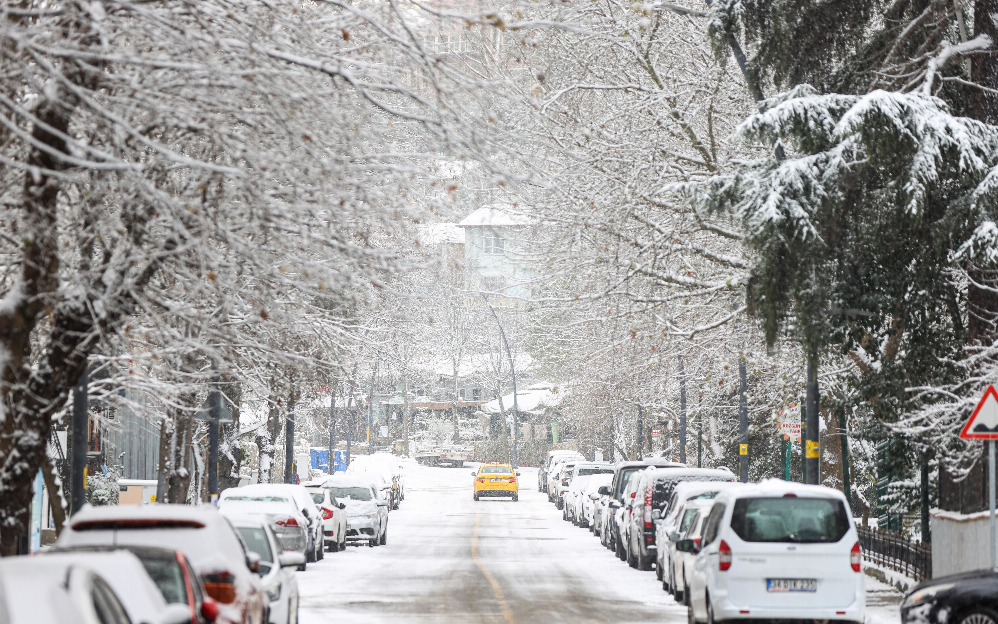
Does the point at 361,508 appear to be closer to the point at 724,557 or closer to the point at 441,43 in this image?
the point at 724,557

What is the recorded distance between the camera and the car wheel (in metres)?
12.9

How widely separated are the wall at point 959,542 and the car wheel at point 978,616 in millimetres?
4241

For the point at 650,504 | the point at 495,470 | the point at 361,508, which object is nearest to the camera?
the point at 650,504

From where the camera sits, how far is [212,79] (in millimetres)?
10273

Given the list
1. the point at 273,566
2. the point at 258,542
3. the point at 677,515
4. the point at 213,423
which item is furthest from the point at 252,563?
the point at 213,423

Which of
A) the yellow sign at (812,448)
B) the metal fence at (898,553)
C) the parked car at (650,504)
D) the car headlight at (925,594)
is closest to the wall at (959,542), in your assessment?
the metal fence at (898,553)

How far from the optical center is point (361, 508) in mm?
32844

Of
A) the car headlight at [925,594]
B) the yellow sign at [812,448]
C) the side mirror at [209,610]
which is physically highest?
the yellow sign at [812,448]

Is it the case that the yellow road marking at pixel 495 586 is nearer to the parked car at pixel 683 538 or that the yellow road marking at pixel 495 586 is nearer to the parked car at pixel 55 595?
the parked car at pixel 683 538

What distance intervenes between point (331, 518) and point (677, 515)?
1091cm

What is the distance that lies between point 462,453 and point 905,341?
80.5 m

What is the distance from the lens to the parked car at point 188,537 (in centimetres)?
991

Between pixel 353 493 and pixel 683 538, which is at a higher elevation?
pixel 353 493

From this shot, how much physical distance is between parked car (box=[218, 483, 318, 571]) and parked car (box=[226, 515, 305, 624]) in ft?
25.1
